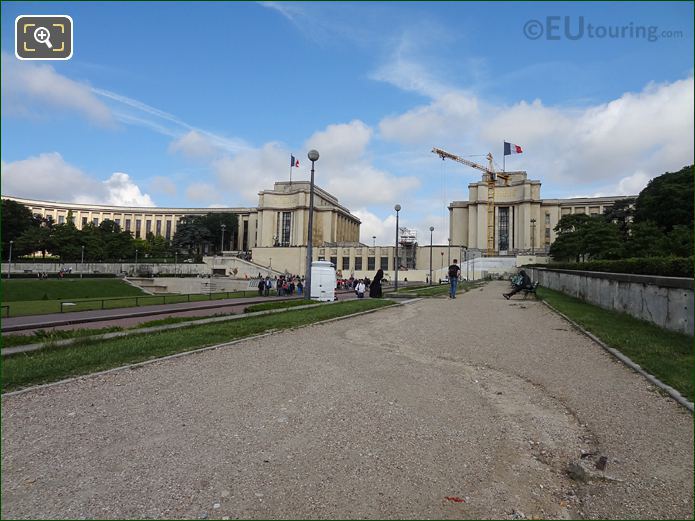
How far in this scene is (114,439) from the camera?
4.44 metres

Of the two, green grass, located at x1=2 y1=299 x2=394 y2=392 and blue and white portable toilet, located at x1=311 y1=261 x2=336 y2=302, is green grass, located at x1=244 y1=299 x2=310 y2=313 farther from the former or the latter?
green grass, located at x1=2 y1=299 x2=394 y2=392

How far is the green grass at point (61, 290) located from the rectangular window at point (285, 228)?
238 ft

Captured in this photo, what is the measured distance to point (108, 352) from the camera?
8.27 metres

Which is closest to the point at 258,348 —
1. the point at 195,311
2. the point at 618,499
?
the point at 618,499

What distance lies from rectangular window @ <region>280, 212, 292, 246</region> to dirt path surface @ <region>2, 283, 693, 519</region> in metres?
118

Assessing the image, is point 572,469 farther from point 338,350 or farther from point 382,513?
point 338,350

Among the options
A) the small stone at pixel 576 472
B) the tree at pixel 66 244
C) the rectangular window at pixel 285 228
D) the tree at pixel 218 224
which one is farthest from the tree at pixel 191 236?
the small stone at pixel 576 472

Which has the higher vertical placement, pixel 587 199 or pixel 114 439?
pixel 587 199

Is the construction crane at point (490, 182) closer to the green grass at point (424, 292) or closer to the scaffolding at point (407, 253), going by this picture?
the scaffolding at point (407, 253)

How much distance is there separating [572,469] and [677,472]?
0.84m

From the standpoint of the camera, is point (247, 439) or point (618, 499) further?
point (247, 439)

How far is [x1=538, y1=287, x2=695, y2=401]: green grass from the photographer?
6.61 meters

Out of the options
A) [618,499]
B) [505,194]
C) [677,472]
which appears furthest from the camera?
[505,194]

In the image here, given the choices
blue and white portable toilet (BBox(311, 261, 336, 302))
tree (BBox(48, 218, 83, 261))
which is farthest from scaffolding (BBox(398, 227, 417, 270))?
blue and white portable toilet (BBox(311, 261, 336, 302))
